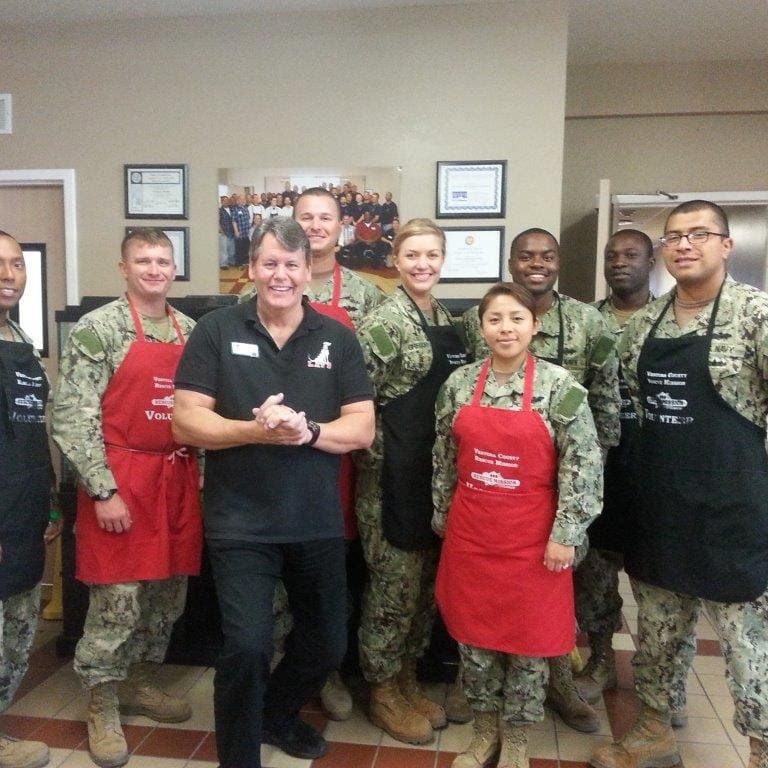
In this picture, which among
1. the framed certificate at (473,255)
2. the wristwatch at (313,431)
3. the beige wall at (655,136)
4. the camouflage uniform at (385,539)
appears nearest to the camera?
the wristwatch at (313,431)

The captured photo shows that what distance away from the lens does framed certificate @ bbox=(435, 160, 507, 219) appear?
359cm

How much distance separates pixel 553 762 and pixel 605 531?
2.50ft

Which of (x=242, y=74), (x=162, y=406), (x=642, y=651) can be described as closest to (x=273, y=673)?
(x=162, y=406)

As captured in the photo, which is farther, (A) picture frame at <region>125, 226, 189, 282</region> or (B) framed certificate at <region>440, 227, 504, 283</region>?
(A) picture frame at <region>125, 226, 189, 282</region>

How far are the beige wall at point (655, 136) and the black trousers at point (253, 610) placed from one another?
10.7ft

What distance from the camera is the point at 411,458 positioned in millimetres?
2186

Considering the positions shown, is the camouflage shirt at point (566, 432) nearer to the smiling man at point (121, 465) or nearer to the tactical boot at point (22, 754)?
the smiling man at point (121, 465)

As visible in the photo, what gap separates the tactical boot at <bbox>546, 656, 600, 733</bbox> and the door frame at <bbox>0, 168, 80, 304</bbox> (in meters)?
3.11

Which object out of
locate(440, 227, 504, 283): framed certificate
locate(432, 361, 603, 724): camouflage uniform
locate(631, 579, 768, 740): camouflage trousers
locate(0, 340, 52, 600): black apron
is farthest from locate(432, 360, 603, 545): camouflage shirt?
locate(440, 227, 504, 283): framed certificate

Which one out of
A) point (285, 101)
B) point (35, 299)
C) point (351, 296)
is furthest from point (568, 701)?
point (35, 299)

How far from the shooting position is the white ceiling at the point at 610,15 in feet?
11.6

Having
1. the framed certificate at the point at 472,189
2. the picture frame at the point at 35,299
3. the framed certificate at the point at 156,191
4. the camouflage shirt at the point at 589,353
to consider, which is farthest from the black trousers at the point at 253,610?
the picture frame at the point at 35,299

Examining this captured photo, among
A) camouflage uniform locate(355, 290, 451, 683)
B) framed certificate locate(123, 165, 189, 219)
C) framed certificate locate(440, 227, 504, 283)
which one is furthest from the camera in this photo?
framed certificate locate(123, 165, 189, 219)

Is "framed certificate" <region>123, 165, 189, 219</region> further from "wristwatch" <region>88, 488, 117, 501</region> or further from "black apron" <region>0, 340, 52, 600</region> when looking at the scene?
"wristwatch" <region>88, 488, 117, 501</region>
